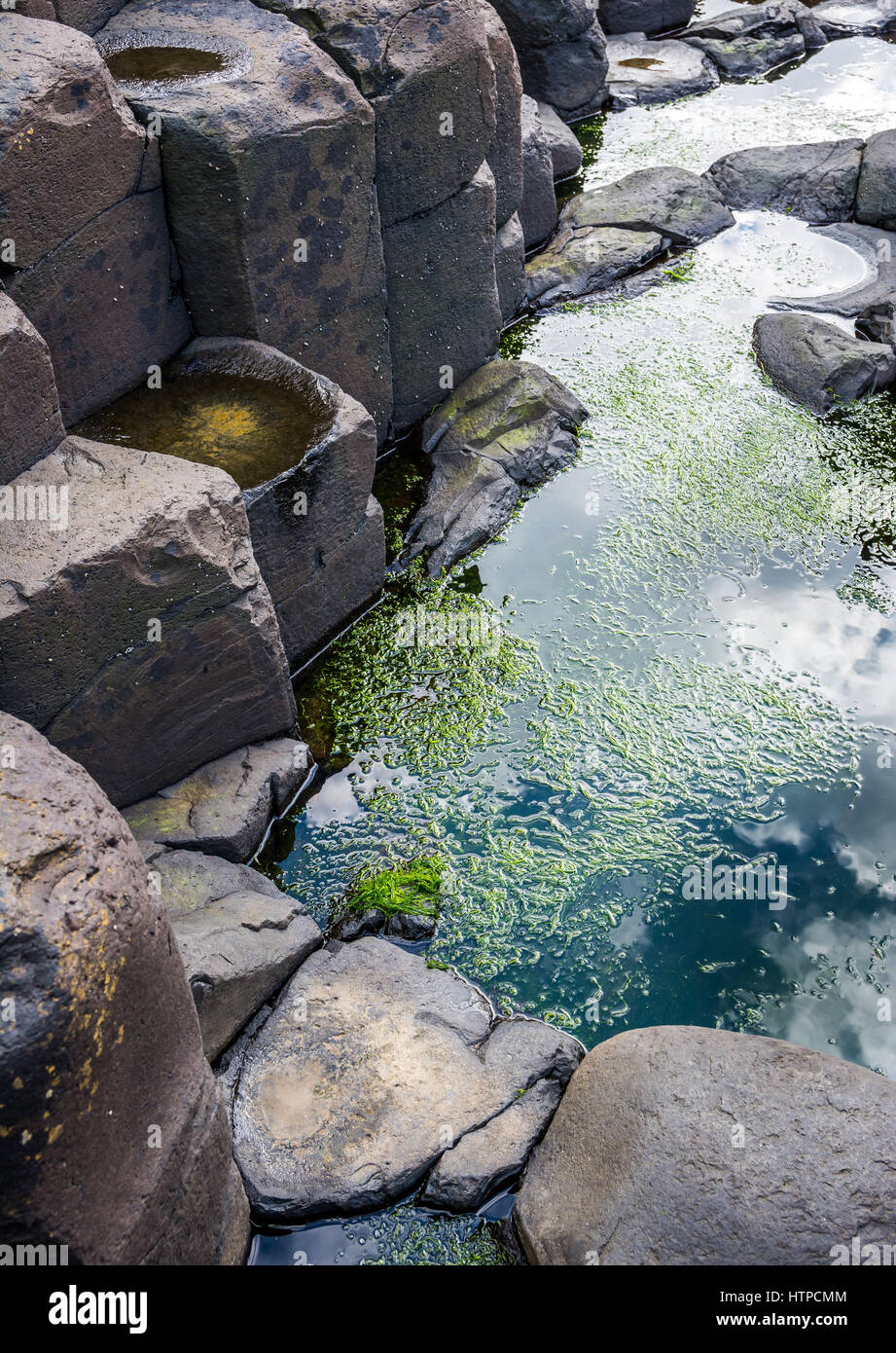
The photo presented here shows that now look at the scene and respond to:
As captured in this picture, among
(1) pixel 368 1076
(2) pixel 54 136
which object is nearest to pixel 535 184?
(2) pixel 54 136

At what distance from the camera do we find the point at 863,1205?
122 inches

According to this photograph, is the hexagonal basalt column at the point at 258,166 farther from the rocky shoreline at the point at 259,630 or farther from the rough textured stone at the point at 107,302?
the rough textured stone at the point at 107,302

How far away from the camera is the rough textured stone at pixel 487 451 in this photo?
619 cm

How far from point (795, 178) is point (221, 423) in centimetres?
598

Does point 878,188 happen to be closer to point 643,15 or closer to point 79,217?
point 643,15

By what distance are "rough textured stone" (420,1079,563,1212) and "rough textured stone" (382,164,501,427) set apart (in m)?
4.26

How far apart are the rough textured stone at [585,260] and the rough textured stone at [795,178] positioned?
1063 millimetres

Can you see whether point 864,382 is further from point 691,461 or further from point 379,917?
point 379,917

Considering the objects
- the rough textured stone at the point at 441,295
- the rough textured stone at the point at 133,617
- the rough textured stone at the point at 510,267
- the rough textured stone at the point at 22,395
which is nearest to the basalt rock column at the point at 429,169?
the rough textured stone at the point at 441,295

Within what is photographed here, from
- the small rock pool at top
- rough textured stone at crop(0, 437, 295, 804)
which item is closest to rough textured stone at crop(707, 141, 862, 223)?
the small rock pool at top

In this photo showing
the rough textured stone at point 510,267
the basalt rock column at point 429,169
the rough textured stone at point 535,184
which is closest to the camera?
the basalt rock column at point 429,169

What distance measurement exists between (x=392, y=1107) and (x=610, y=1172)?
771 millimetres

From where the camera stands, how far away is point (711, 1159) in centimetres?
322

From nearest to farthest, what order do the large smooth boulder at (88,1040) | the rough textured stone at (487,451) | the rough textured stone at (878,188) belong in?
the large smooth boulder at (88,1040), the rough textured stone at (487,451), the rough textured stone at (878,188)
